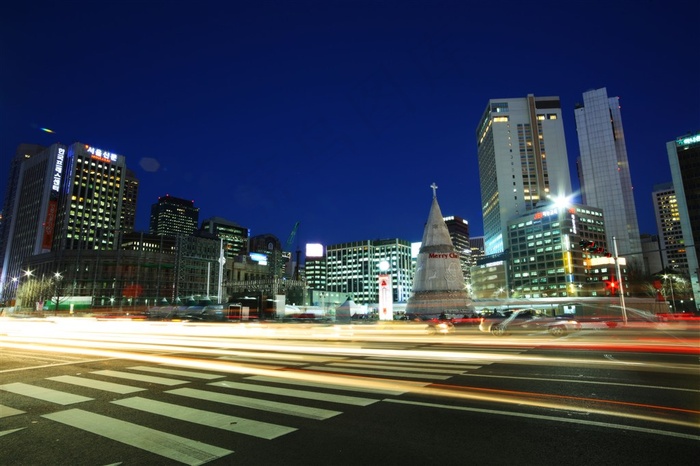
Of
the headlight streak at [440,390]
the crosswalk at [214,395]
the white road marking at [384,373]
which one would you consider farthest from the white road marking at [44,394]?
the white road marking at [384,373]

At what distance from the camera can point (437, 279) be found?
55.4 metres

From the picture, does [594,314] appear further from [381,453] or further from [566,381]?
[381,453]

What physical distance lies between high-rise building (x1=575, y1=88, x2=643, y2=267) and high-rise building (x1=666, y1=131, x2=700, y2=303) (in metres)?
47.6

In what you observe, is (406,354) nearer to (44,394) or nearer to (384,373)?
(384,373)

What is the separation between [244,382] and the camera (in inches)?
368

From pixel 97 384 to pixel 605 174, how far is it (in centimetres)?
18897

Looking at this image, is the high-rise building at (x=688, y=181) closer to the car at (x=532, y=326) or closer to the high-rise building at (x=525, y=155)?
the high-rise building at (x=525, y=155)

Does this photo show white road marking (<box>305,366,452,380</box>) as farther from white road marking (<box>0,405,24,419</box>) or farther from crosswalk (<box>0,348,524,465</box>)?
white road marking (<box>0,405,24,419</box>)

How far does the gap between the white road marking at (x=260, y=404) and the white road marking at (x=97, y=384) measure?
40.7 inches

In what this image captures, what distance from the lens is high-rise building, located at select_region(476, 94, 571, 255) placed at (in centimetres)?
15625

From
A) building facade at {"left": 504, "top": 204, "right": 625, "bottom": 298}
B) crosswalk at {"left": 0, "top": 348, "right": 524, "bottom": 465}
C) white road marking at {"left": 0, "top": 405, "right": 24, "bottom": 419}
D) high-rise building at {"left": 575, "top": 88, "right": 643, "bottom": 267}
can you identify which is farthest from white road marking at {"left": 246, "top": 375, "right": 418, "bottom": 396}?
high-rise building at {"left": 575, "top": 88, "right": 643, "bottom": 267}

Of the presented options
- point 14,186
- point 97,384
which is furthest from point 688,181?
point 14,186

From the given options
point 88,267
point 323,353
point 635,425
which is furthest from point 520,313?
point 88,267

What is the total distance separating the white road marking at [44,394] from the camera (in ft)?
25.5
